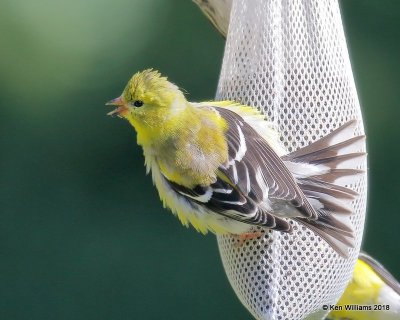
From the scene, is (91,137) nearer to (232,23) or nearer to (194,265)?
(194,265)

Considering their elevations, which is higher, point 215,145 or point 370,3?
point 370,3

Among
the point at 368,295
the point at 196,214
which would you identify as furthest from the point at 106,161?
the point at 196,214

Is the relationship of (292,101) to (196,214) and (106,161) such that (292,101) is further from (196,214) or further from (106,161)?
(106,161)

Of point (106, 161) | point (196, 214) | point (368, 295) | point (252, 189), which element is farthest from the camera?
point (106, 161)

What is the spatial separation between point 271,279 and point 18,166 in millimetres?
3195

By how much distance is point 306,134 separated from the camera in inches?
151

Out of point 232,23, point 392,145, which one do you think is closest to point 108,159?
point 392,145

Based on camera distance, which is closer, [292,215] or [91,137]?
[292,215]

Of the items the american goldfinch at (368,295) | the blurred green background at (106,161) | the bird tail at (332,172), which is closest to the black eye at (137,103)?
the bird tail at (332,172)

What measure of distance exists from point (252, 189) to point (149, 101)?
47 cm

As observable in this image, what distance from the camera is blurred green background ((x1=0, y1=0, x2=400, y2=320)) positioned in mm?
6219

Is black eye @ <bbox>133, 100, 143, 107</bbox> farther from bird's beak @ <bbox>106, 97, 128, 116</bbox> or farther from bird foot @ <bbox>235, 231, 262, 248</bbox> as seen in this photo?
bird foot @ <bbox>235, 231, 262, 248</bbox>

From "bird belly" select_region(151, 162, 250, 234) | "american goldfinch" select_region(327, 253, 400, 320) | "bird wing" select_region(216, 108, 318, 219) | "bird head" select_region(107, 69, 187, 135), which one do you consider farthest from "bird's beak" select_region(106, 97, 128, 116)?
"american goldfinch" select_region(327, 253, 400, 320)

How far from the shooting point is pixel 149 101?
12.1 ft
